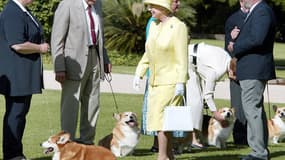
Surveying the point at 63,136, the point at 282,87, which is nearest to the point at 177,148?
the point at 63,136

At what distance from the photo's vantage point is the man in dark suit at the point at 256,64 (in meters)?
8.42

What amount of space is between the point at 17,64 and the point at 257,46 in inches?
103

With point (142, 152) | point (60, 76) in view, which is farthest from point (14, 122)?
point (142, 152)

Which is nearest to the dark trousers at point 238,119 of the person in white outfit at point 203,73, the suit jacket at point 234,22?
the suit jacket at point 234,22

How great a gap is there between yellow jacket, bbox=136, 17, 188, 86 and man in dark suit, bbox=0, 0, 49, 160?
1137mm

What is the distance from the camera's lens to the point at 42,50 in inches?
316

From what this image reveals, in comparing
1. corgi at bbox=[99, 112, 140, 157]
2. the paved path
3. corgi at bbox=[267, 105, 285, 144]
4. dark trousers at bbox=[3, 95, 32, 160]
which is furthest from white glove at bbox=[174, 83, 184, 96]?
the paved path

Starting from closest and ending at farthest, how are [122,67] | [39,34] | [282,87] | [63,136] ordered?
[63,136] < [39,34] < [282,87] < [122,67]

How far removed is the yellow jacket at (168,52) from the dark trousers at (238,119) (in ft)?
9.52

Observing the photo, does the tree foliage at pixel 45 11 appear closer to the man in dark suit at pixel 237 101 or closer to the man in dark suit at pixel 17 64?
the man in dark suit at pixel 237 101

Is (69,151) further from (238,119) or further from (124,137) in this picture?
(238,119)

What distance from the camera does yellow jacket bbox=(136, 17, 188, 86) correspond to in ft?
25.9

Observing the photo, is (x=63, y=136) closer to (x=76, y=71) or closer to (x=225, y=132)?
(x=76, y=71)

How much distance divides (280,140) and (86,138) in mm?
3847
